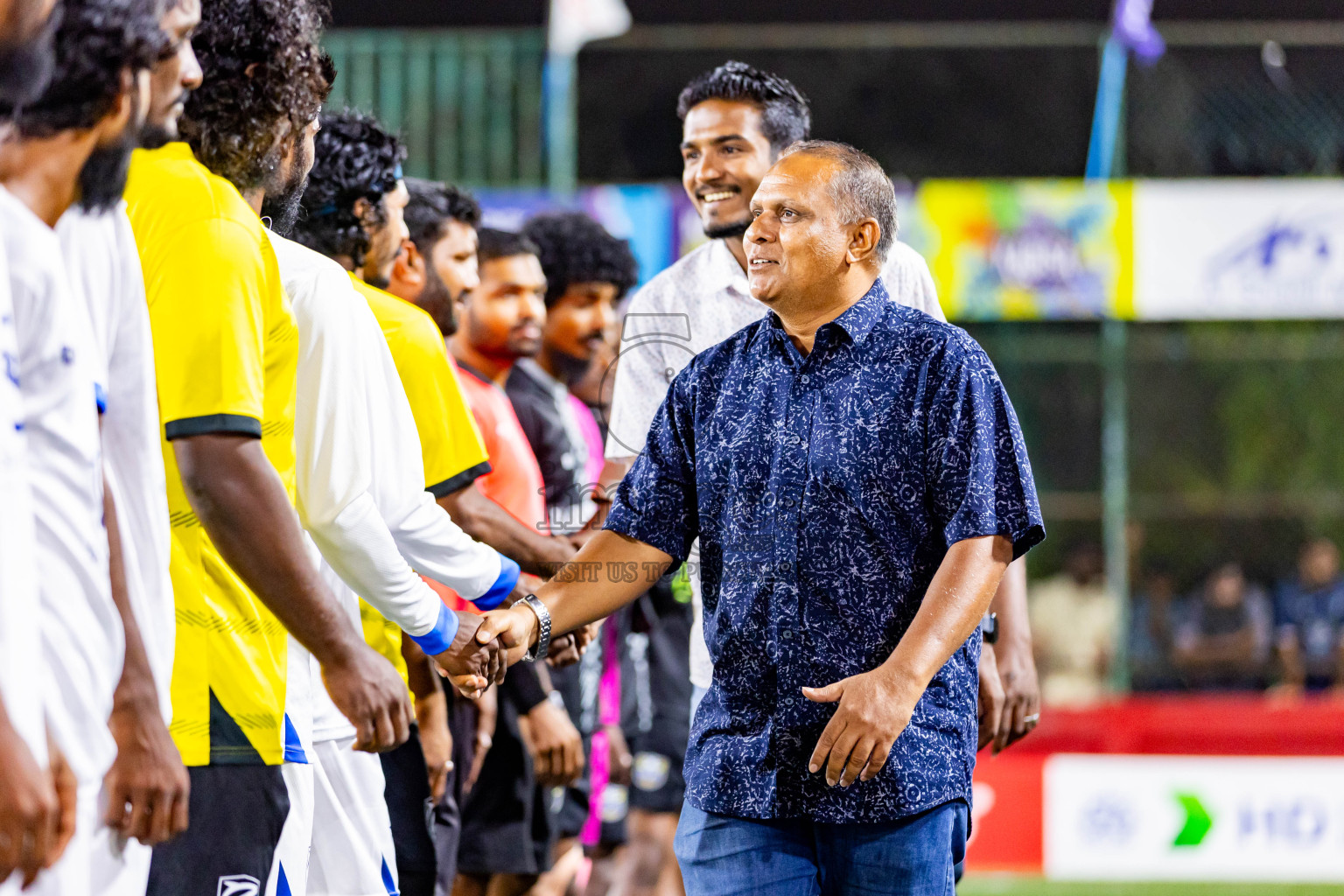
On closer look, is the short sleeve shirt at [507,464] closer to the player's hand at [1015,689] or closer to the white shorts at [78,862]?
the player's hand at [1015,689]

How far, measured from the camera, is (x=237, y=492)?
260cm

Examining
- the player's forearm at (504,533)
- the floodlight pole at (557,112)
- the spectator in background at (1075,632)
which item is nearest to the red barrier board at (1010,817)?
the spectator in background at (1075,632)

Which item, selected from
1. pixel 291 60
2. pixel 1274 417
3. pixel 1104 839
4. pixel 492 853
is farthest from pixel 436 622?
pixel 1274 417

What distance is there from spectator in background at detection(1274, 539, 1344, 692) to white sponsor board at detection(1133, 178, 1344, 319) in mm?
2220

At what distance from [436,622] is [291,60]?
1100 mm

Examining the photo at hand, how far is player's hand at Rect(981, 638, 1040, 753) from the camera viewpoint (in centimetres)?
375

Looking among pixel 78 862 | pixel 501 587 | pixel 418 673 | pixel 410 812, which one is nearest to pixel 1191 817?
pixel 418 673

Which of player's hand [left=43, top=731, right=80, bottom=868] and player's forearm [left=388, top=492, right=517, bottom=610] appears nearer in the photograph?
player's hand [left=43, top=731, right=80, bottom=868]

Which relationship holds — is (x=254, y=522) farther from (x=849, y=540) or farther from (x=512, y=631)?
(x=849, y=540)

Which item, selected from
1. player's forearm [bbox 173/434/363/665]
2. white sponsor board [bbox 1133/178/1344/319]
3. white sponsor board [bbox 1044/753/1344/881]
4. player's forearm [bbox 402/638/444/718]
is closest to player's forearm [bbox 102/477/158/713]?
player's forearm [bbox 173/434/363/665]

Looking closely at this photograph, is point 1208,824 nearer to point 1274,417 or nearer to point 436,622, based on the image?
point 436,622

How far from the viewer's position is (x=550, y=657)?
4246 millimetres

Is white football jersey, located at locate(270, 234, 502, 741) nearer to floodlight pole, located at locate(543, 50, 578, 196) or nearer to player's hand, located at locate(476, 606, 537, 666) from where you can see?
player's hand, located at locate(476, 606, 537, 666)

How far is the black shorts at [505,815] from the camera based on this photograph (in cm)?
504
